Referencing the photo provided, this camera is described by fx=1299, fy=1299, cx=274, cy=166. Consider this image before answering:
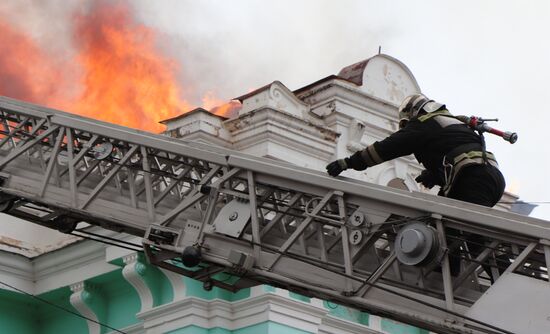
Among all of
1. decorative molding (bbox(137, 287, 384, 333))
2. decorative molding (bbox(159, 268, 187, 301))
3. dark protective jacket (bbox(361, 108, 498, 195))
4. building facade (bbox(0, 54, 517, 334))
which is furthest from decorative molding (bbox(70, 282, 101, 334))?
dark protective jacket (bbox(361, 108, 498, 195))

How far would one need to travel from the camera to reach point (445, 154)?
1001cm

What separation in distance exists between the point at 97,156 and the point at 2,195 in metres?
1.04

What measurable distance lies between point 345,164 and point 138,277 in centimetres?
748

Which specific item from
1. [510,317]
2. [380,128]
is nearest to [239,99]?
[380,128]

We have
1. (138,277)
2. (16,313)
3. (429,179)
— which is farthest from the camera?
(16,313)

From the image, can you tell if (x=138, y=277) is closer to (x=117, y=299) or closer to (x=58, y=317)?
(x=117, y=299)

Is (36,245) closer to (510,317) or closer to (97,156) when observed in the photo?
(97,156)

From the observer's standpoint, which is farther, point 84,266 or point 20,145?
point 84,266

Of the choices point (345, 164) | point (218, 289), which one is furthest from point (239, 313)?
point (345, 164)

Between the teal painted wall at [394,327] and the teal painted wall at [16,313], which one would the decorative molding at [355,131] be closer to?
the teal painted wall at [394,327]

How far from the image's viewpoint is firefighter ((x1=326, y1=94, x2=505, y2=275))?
988cm

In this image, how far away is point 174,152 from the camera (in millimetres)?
10625

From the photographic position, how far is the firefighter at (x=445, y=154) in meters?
9.88

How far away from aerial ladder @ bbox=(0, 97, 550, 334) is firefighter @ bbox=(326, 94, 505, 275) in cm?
49
